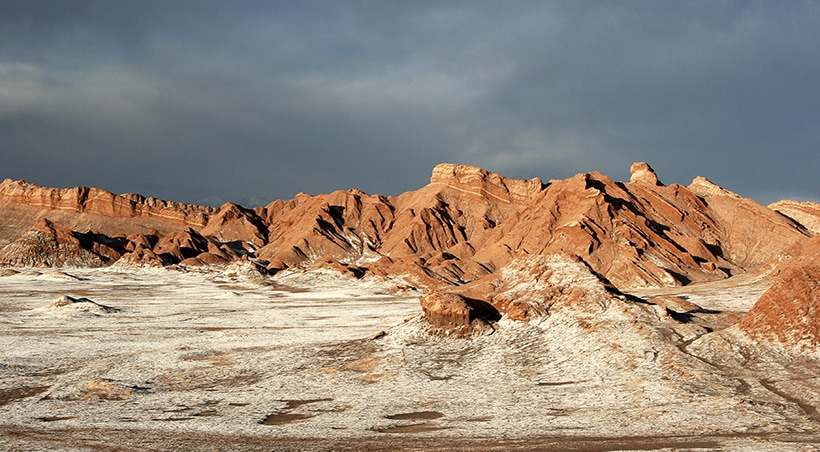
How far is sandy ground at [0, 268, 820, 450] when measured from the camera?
18.8 metres

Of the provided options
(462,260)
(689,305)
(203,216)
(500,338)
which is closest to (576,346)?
(500,338)

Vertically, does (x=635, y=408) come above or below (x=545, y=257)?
below

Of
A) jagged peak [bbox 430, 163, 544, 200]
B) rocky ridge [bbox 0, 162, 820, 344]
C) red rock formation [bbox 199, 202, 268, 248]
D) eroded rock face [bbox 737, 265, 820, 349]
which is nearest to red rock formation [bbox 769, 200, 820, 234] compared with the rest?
rocky ridge [bbox 0, 162, 820, 344]

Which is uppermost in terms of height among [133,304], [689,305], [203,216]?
[203,216]

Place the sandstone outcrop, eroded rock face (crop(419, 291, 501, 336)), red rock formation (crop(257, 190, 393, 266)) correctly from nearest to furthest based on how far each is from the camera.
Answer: eroded rock face (crop(419, 291, 501, 336)) < the sandstone outcrop < red rock formation (crop(257, 190, 393, 266))

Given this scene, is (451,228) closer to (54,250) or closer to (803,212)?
(803,212)

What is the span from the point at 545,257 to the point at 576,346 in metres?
14.2

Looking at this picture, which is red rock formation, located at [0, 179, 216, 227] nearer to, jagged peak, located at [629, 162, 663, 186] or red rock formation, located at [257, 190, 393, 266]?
red rock formation, located at [257, 190, 393, 266]

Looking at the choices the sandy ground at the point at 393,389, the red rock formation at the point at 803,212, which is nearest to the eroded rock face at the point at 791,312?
the sandy ground at the point at 393,389

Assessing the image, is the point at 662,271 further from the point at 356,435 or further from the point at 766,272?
the point at 356,435

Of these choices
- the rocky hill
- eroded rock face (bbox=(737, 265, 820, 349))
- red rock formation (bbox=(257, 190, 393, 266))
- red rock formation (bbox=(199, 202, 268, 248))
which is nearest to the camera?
eroded rock face (bbox=(737, 265, 820, 349))

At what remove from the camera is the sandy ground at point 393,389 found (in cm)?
1877

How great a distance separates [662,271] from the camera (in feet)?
299

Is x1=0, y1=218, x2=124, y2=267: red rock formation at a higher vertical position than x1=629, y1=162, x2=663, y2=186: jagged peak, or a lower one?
lower
